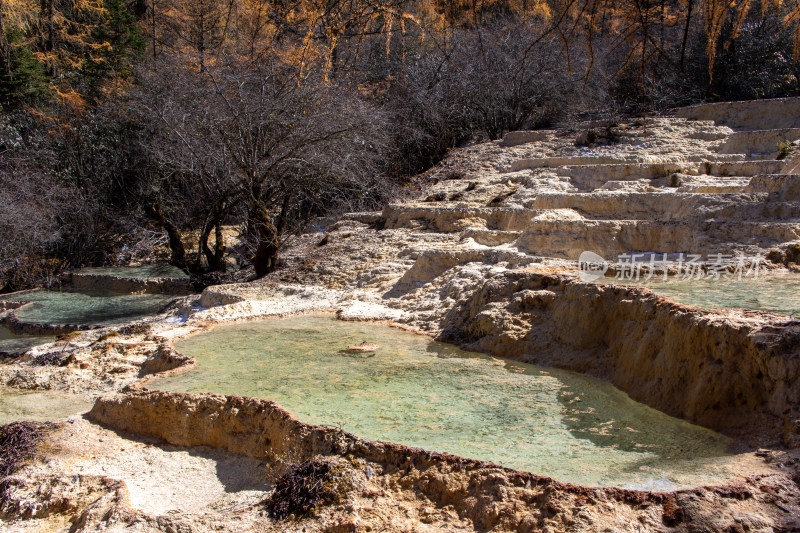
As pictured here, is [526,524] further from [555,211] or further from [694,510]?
[555,211]

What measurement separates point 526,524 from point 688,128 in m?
11.6

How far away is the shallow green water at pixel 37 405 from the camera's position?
203 inches

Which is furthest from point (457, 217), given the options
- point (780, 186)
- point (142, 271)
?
point (142, 271)

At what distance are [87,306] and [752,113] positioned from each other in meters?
12.7

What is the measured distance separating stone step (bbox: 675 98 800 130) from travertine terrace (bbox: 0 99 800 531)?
6 centimetres

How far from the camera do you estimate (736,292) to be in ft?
16.0

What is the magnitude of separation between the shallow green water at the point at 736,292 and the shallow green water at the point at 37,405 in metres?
4.40

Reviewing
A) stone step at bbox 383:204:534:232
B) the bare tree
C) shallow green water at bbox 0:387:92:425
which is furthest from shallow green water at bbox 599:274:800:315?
the bare tree

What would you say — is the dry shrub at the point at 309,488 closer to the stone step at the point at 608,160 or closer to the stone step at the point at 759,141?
the stone step at the point at 608,160

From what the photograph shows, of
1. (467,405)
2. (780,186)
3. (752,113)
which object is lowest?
(467,405)

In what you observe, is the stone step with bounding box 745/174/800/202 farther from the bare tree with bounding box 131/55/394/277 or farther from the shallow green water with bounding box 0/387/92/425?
the shallow green water with bounding box 0/387/92/425

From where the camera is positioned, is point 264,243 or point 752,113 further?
point 752,113

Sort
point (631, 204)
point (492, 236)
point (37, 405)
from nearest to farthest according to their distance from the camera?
1. point (37, 405)
2. point (631, 204)
3. point (492, 236)

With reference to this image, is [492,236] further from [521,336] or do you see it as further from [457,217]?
[521,336]
